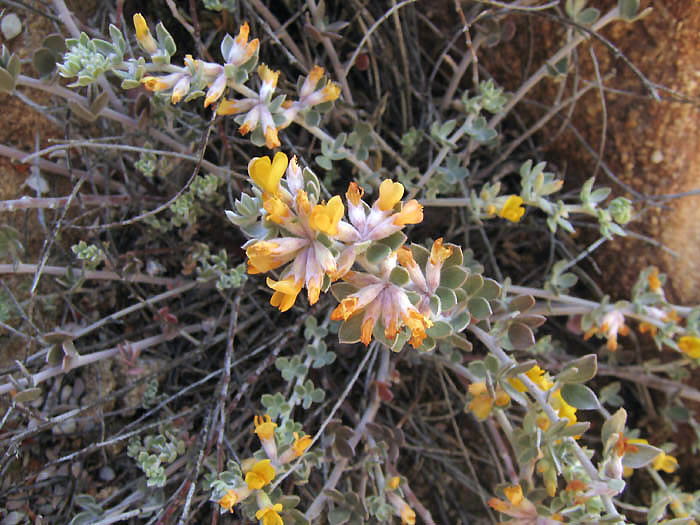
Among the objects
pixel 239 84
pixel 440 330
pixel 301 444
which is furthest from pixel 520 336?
pixel 239 84

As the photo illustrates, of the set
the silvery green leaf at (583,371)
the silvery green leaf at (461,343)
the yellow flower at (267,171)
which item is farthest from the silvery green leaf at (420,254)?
the silvery green leaf at (583,371)

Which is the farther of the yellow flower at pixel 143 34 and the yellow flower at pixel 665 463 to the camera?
the yellow flower at pixel 665 463

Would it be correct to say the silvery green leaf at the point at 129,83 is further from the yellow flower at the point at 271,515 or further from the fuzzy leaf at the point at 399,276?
the yellow flower at the point at 271,515

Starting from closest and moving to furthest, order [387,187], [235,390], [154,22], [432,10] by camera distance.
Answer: [387,187], [235,390], [154,22], [432,10]

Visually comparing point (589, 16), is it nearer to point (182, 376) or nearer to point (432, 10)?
point (432, 10)

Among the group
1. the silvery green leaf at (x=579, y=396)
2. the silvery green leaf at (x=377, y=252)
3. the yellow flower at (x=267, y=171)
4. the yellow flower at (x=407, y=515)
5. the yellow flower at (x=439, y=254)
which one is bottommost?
the yellow flower at (x=407, y=515)

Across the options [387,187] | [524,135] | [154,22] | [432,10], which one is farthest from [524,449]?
[154,22]

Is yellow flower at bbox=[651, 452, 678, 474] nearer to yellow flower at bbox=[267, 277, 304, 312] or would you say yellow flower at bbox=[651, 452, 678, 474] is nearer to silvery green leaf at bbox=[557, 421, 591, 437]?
silvery green leaf at bbox=[557, 421, 591, 437]
